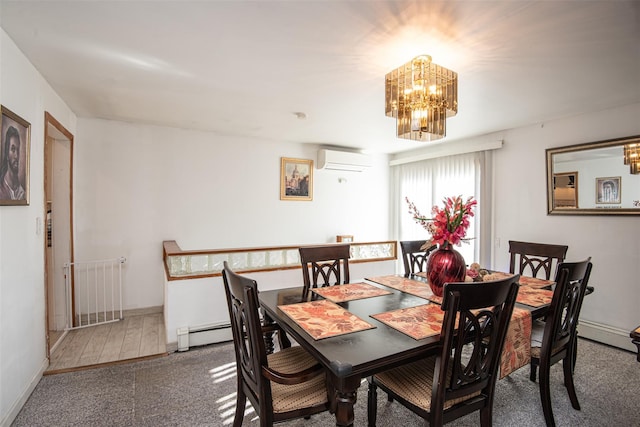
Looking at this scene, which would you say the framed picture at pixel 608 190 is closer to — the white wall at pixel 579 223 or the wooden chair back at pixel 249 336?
the white wall at pixel 579 223

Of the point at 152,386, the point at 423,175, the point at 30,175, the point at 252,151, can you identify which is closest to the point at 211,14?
the point at 30,175

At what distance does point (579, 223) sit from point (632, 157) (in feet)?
2.48

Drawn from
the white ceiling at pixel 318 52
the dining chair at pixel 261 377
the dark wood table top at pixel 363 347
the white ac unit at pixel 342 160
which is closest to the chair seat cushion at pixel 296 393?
the dining chair at pixel 261 377

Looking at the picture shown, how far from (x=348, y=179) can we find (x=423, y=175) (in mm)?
1247

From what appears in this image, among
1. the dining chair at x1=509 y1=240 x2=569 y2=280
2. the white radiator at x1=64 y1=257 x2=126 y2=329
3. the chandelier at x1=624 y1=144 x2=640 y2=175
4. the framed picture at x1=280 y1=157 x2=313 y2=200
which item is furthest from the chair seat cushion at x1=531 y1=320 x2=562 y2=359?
the white radiator at x1=64 y1=257 x2=126 y2=329

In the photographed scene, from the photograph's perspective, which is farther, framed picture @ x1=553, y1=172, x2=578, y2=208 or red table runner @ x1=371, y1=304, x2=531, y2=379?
framed picture @ x1=553, y1=172, x2=578, y2=208

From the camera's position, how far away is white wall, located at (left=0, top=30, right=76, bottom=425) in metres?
1.82

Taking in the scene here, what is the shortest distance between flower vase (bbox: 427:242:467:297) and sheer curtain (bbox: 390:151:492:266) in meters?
2.35

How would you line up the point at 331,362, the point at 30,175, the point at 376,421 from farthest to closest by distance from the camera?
the point at 30,175 < the point at 376,421 < the point at 331,362

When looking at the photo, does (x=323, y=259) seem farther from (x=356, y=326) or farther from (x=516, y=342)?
(x=516, y=342)

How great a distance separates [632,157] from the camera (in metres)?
2.86

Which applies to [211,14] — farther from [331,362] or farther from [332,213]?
[332,213]

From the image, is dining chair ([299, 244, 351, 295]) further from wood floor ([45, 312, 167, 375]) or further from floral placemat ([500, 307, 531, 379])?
wood floor ([45, 312, 167, 375])

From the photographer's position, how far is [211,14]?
1.64m
